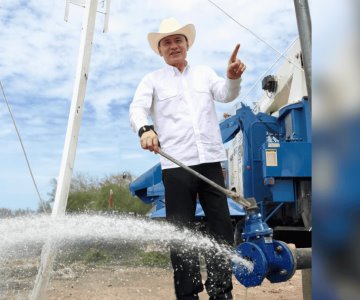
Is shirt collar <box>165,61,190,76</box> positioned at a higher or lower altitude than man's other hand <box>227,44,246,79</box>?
higher

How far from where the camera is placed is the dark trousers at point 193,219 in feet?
9.25

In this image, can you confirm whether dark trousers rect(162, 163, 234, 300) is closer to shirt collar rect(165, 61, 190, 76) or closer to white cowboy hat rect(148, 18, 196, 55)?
shirt collar rect(165, 61, 190, 76)

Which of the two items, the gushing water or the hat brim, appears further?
the hat brim

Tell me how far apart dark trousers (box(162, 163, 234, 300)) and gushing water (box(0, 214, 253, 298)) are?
0.19 feet

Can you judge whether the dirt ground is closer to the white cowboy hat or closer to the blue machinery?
the blue machinery

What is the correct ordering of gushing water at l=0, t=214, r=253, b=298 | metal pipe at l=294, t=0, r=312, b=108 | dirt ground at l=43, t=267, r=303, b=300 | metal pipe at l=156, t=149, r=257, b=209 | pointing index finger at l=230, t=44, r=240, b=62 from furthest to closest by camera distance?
dirt ground at l=43, t=267, r=303, b=300
gushing water at l=0, t=214, r=253, b=298
metal pipe at l=156, t=149, r=257, b=209
pointing index finger at l=230, t=44, r=240, b=62
metal pipe at l=294, t=0, r=312, b=108

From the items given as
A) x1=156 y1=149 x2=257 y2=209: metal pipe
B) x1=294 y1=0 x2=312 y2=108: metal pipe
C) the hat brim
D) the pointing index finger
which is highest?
the hat brim

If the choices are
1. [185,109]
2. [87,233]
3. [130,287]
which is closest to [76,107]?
[185,109]

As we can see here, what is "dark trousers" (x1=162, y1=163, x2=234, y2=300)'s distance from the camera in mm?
2818

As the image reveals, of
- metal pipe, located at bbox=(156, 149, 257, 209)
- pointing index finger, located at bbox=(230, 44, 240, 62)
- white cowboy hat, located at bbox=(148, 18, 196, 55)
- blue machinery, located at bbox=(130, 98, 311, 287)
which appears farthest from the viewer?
blue machinery, located at bbox=(130, 98, 311, 287)

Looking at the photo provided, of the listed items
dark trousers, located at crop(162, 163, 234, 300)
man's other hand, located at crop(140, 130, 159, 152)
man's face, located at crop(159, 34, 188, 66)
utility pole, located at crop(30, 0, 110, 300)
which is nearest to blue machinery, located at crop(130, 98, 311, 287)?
dark trousers, located at crop(162, 163, 234, 300)

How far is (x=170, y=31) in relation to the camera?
310 cm

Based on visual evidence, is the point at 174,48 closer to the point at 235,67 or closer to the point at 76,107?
the point at 235,67

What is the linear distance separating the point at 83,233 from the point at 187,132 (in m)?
1.39
